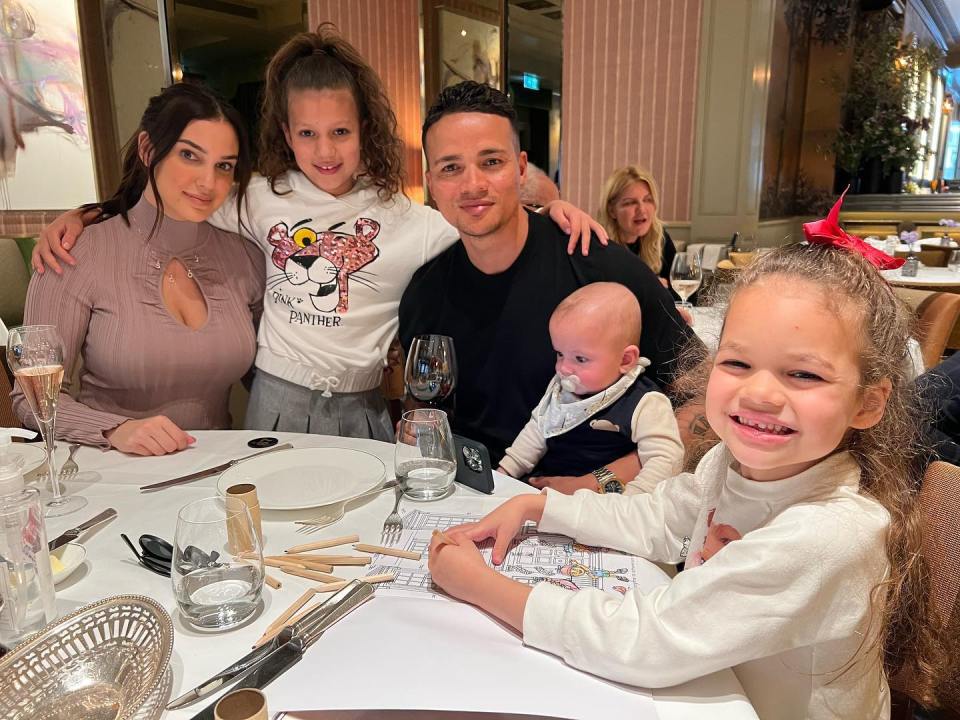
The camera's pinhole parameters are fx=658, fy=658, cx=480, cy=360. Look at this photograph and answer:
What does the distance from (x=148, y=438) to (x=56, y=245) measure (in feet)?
2.65

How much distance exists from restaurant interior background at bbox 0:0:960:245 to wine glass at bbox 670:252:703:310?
7.95 feet

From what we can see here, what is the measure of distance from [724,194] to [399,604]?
634 cm

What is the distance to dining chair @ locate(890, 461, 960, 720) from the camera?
99 cm

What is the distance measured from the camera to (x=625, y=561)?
107 centimetres

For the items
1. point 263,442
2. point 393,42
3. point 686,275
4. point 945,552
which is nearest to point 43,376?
point 263,442

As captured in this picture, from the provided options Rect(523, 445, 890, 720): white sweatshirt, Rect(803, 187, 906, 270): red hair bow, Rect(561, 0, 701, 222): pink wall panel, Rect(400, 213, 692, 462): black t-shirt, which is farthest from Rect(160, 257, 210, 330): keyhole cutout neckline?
Rect(561, 0, 701, 222): pink wall panel

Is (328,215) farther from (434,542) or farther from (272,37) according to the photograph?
(272,37)

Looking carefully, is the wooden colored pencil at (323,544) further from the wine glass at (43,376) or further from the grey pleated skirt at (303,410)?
the grey pleated skirt at (303,410)

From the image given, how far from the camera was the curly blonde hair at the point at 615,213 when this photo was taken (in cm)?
455

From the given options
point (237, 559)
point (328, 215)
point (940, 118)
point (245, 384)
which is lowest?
point (245, 384)

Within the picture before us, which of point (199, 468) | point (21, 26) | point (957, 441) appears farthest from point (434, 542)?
point (21, 26)

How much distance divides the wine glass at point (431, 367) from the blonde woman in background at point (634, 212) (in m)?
3.24

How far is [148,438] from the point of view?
1.55m

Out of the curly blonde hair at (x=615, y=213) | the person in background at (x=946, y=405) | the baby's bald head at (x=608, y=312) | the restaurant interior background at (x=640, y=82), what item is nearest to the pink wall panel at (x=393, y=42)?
the restaurant interior background at (x=640, y=82)
